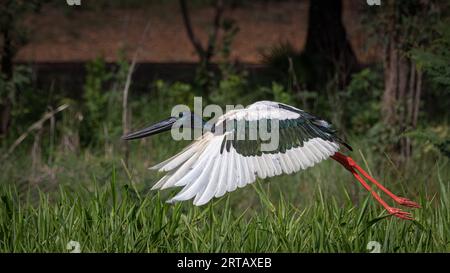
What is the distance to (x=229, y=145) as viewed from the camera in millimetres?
4875

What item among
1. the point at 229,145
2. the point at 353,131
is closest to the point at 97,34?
the point at 353,131

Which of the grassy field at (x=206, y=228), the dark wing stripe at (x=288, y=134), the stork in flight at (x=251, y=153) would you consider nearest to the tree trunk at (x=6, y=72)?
the grassy field at (x=206, y=228)

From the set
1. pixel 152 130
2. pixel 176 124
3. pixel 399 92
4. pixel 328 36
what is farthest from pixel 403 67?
pixel 152 130

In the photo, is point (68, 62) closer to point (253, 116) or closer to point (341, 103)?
point (341, 103)

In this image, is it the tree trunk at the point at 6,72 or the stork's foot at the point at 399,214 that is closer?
the stork's foot at the point at 399,214

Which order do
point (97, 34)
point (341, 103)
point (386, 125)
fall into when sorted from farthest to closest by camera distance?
1. point (97, 34)
2. point (341, 103)
3. point (386, 125)

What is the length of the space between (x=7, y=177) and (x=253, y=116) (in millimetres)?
2504

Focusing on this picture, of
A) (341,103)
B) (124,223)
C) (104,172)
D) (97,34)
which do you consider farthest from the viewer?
(97,34)

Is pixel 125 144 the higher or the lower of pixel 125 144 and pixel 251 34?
the lower

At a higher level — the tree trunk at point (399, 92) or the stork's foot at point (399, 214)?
the tree trunk at point (399, 92)

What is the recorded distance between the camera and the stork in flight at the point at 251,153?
4.70 meters

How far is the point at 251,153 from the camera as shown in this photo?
488 cm

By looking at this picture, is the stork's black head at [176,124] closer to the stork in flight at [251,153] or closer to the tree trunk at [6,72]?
the stork in flight at [251,153]

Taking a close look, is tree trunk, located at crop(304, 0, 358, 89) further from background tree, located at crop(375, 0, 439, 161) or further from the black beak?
the black beak
